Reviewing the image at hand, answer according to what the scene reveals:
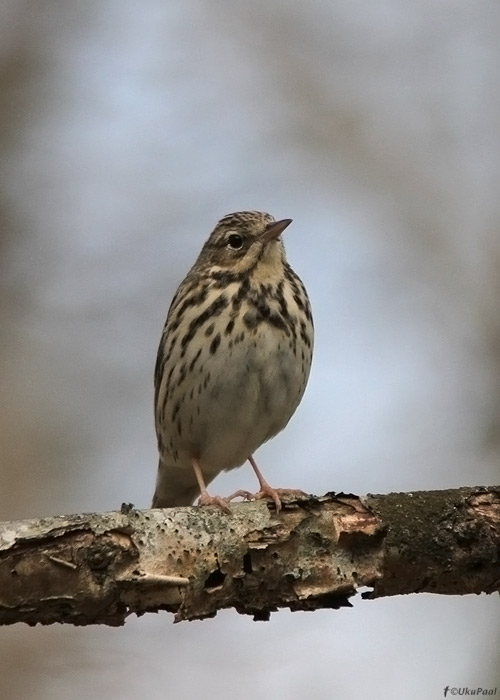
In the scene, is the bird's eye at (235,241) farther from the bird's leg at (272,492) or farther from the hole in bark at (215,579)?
the hole in bark at (215,579)

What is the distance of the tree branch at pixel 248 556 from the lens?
12.2 feet

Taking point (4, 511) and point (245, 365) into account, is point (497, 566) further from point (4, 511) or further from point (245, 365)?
point (4, 511)

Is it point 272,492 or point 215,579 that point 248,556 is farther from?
point 272,492

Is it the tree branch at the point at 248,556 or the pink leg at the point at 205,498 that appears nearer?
the tree branch at the point at 248,556

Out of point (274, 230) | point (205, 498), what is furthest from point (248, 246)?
point (205, 498)

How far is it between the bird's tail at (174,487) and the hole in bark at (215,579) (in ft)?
8.81

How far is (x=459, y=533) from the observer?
4137 mm

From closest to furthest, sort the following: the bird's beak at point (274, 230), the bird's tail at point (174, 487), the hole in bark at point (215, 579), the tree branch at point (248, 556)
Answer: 1. the tree branch at point (248, 556)
2. the hole in bark at point (215, 579)
3. the bird's beak at point (274, 230)
4. the bird's tail at point (174, 487)

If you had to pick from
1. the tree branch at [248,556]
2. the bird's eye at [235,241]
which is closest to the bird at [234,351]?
the bird's eye at [235,241]

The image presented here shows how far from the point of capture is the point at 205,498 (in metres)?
5.24

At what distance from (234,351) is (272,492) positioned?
34.2 inches

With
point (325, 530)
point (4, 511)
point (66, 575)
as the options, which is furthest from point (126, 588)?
point (4, 511)

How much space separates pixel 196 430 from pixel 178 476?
86 centimetres

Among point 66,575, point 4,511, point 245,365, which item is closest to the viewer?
point 66,575
